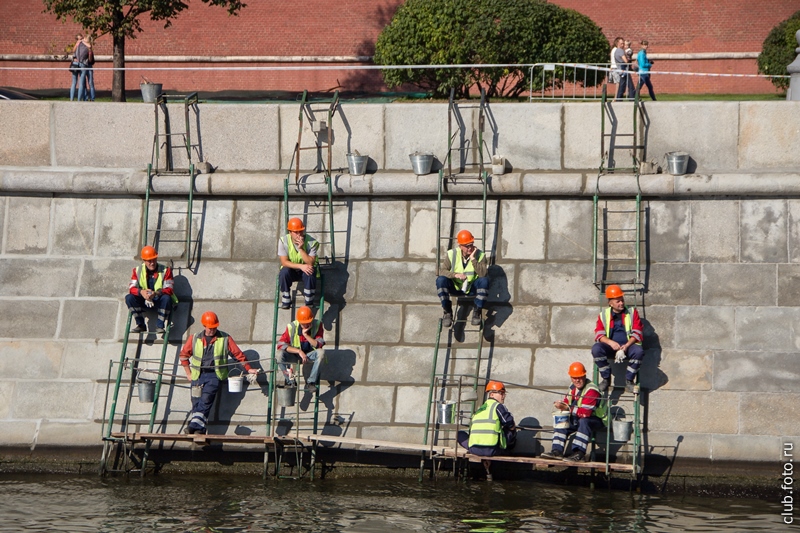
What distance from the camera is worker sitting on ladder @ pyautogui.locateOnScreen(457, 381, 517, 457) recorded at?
523 inches

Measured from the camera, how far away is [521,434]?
13922 mm

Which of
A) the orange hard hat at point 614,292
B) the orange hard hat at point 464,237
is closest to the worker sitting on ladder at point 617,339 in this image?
the orange hard hat at point 614,292

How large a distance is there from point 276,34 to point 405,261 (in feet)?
49.5

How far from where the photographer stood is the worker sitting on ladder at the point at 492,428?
13297 mm

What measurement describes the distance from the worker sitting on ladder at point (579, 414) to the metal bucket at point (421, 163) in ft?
10.3

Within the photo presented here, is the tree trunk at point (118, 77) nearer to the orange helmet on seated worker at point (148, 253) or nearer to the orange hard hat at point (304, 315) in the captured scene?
the orange helmet on seated worker at point (148, 253)

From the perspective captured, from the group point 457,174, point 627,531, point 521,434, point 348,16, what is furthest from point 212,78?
point 627,531

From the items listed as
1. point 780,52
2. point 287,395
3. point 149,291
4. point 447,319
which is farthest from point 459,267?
point 780,52

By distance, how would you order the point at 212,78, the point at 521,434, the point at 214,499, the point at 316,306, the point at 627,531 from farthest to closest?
the point at 212,78
the point at 316,306
the point at 521,434
the point at 214,499
the point at 627,531

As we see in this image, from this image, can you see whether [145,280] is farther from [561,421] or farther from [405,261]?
[561,421]

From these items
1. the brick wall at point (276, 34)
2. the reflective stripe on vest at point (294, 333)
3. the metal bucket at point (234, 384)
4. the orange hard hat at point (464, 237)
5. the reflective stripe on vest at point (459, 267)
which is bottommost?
the metal bucket at point (234, 384)

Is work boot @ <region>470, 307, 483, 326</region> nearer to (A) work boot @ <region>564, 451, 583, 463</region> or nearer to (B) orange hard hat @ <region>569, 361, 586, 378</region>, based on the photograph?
(B) orange hard hat @ <region>569, 361, 586, 378</region>

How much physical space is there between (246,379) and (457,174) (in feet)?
12.3

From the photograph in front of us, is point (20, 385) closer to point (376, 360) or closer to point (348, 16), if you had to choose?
point (376, 360)
